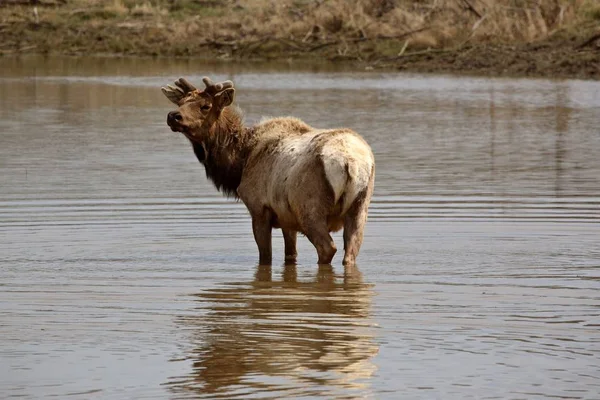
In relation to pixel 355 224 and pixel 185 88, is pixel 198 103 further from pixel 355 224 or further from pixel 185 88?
pixel 355 224

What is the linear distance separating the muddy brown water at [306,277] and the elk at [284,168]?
1.16ft

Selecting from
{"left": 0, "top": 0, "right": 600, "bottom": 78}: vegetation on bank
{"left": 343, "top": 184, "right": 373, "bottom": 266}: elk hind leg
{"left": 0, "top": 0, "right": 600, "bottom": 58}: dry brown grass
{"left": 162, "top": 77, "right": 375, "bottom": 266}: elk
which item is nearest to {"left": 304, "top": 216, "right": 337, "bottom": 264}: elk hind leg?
{"left": 162, "top": 77, "right": 375, "bottom": 266}: elk

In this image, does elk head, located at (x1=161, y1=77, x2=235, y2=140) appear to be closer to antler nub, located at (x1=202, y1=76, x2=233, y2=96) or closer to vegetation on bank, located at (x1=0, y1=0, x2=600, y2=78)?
antler nub, located at (x1=202, y1=76, x2=233, y2=96)

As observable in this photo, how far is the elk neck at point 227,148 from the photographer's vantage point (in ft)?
37.1

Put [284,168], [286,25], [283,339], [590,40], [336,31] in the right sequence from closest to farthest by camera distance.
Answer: [283,339] → [284,168] → [590,40] → [336,31] → [286,25]

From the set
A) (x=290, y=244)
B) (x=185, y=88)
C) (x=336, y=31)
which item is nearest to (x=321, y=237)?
(x=290, y=244)

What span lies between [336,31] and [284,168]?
27574mm

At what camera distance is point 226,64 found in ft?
115

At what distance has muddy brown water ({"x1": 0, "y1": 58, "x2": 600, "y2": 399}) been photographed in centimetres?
712

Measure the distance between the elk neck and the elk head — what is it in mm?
64

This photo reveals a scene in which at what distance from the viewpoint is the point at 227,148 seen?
37.2ft

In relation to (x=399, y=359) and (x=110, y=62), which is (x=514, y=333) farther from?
(x=110, y=62)

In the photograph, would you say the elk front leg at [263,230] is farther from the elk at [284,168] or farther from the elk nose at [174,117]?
the elk nose at [174,117]

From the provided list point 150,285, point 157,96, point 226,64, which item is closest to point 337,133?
point 150,285
